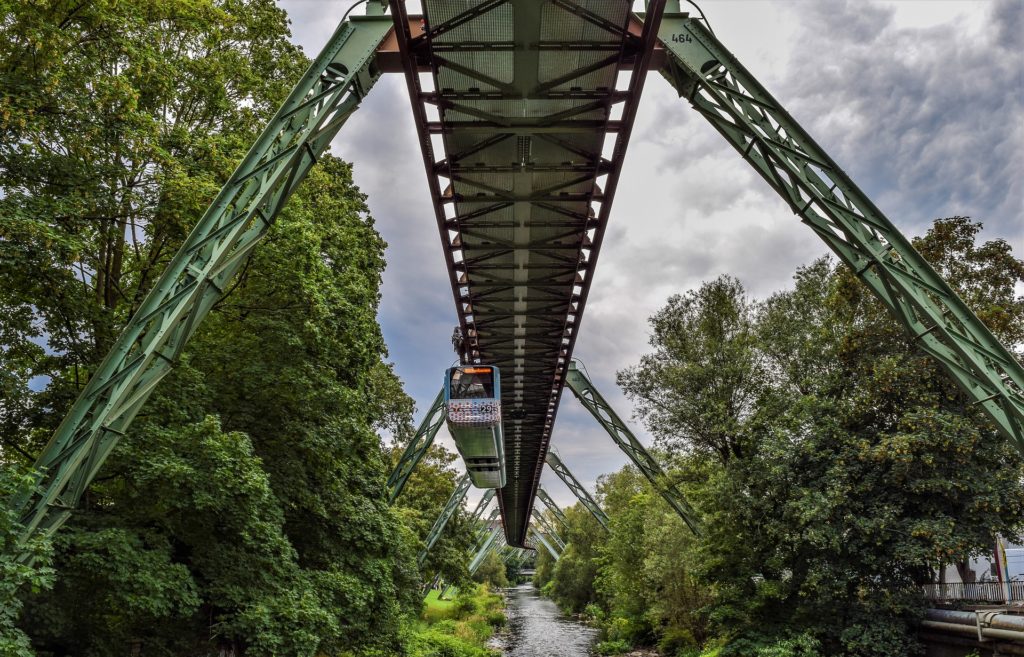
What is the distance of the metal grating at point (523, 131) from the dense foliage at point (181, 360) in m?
3.10

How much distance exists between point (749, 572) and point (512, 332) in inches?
378

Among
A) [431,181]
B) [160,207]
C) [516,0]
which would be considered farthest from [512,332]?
[516,0]

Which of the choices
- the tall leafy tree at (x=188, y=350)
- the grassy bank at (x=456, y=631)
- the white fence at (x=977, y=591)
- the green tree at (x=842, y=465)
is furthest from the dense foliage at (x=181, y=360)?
the white fence at (x=977, y=591)

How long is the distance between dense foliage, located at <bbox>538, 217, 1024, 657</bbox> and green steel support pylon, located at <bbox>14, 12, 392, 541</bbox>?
42.9ft

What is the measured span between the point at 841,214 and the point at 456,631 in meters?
32.2

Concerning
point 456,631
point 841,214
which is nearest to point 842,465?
point 841,214

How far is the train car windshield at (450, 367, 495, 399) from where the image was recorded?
18984mm

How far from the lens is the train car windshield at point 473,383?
1898 centimetres

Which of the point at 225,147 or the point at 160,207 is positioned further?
the point at 225,147

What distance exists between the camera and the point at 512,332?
58.0 feet

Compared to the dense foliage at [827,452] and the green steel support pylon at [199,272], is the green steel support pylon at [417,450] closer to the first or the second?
the dense foliage at [827,452]

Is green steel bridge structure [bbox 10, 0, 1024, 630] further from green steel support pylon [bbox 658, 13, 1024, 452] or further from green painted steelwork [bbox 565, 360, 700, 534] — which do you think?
green painted steelwork [bbox 565, 360, 700, 534]

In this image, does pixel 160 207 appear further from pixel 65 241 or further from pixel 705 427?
pixel 705 427

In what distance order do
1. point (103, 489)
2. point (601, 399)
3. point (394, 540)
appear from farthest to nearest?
point (601, 399) < point (394, 540) < point (103, 489)
